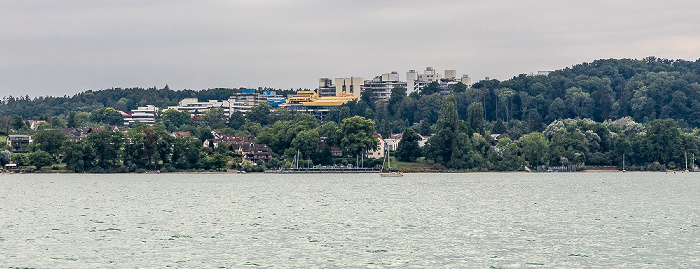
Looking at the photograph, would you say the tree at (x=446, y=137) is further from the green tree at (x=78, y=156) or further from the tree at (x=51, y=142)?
the tree at (x=51, y=142)

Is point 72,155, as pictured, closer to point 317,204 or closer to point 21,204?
point 21,204

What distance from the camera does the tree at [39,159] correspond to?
12362 centimetres

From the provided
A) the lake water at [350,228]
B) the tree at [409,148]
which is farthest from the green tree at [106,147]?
the tree at [409,148]

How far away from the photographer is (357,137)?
137 metres

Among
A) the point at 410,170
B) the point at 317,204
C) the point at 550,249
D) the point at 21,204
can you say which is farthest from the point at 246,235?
the point at 410,170

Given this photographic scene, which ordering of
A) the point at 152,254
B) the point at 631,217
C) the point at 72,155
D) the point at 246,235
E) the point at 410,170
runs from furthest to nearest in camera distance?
1. the point at 410,170
2. the point at 72,155
3. the point at 631,217
4. the point at 246,235
5. the point at 152,254

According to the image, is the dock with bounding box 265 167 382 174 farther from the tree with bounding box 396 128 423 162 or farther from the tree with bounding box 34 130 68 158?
the tree with bounding box 34 130 68 158

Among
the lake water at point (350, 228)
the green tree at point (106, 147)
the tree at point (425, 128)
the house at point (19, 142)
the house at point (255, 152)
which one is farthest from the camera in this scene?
the tree at point (425, 128)

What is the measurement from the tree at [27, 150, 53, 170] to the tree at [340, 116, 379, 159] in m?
41.6

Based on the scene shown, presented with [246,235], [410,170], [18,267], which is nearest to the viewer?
[18,267]

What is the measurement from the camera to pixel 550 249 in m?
41.8

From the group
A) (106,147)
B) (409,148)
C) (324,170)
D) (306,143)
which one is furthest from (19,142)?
(409,148)

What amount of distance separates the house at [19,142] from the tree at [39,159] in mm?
18722

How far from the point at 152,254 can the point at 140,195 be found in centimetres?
4304
